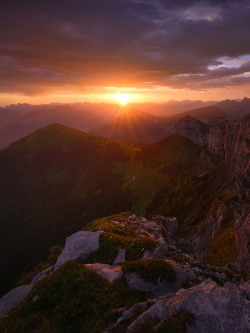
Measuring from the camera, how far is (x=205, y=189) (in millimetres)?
85562

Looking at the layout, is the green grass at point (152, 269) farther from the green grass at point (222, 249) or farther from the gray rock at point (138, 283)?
the green grass at point (222, 249)

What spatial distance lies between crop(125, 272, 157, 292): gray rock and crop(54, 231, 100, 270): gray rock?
7.46 meters

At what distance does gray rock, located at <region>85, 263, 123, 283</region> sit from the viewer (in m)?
18.4

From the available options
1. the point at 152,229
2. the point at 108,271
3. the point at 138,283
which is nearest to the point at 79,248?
the point at 108,271

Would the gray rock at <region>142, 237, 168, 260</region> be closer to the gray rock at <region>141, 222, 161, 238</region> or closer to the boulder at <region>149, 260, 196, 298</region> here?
the boulder at <region>149, 260, 196, 298</region>

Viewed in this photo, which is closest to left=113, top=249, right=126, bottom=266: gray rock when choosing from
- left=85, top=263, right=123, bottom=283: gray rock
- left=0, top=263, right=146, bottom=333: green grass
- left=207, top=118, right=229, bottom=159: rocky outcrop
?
left=85, top=263, right=123, bottom=283: gray rock

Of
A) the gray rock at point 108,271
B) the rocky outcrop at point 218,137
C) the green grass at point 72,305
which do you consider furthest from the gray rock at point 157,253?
the rocky outcrop at point 218,137

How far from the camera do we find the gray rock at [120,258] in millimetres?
22219

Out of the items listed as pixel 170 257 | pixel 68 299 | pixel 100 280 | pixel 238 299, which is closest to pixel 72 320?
pixel 68 299

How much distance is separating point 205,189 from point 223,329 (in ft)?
261

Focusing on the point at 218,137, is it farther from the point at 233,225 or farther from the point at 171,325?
the point at 171,325

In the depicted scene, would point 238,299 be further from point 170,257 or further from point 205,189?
point 205,189

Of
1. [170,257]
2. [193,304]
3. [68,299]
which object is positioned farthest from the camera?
[170,257]

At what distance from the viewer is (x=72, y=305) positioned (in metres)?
15.8
